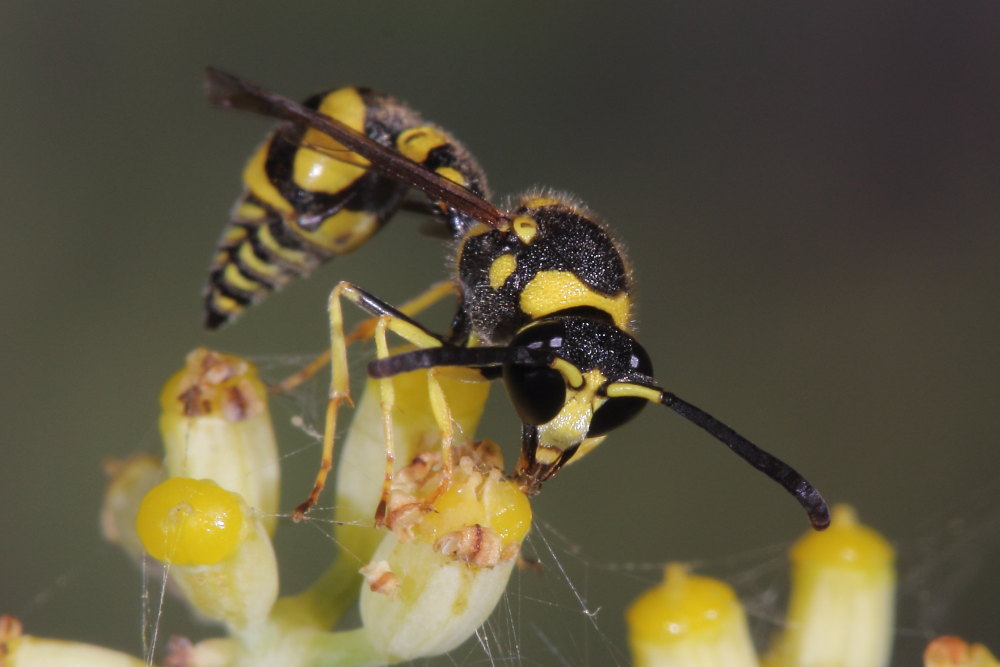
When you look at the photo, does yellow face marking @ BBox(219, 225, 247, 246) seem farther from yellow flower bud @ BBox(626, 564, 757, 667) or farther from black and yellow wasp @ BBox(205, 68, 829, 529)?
yellow flower bud @ BBox(626, 564, 757, 667)

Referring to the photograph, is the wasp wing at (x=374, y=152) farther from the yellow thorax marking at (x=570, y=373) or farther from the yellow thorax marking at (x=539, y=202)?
the yellow thorax marking at (x=570, y=373)

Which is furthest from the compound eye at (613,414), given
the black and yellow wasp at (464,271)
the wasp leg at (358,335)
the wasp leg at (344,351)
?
the wasp leg at (358,335)

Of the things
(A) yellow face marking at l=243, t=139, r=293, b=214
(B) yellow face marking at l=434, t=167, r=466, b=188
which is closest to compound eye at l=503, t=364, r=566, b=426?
(B) yellow face marking at l=434, t=167, r=466, b=188

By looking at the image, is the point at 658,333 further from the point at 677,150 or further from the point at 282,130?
the point at 282,130

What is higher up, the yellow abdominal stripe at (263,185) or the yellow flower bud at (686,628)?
the yellow abdominal stripe at (263,185)

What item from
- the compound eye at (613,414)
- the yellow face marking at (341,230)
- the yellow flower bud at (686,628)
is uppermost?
the yellow face marking at (341,230)
